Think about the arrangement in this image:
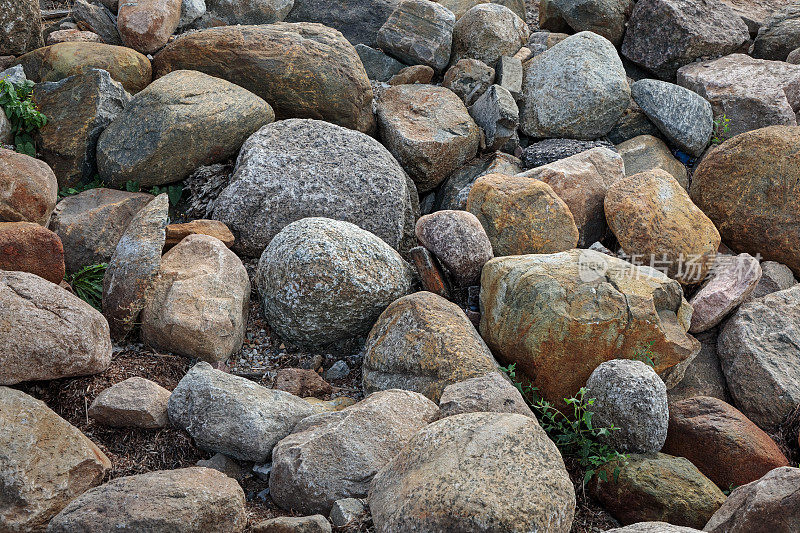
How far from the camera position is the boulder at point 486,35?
24.4 feet

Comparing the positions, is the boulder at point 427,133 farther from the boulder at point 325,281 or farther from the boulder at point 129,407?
the boulder at point 129,407

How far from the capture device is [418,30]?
7273mm

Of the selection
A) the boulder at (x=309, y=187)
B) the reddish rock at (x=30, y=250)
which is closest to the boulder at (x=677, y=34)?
the boulder at (x=309, y=187)

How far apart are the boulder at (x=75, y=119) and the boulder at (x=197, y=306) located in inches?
58.9

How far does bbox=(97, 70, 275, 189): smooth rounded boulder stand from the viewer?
5.61 metres

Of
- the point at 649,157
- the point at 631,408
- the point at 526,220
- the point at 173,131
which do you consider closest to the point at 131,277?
the point at 173,131

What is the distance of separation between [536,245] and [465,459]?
2.63 meters

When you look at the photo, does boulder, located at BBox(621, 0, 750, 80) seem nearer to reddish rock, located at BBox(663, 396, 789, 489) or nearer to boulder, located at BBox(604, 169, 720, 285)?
boulder, located at BBox(604, 169, 720, 285)

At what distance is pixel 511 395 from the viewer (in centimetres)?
395

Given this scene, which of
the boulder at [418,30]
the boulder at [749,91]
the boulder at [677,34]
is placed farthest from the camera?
the boulder at [677,34]

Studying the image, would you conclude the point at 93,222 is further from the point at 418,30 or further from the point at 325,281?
the point at 418,30

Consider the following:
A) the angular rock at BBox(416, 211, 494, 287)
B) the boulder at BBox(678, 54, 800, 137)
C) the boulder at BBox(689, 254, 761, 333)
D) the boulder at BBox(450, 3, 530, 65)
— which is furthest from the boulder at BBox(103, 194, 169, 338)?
the boulder at BBox(678, 54, 800, 137)

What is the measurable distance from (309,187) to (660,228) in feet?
9.49

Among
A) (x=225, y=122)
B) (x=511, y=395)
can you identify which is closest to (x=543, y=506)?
(x=511, y=395)
